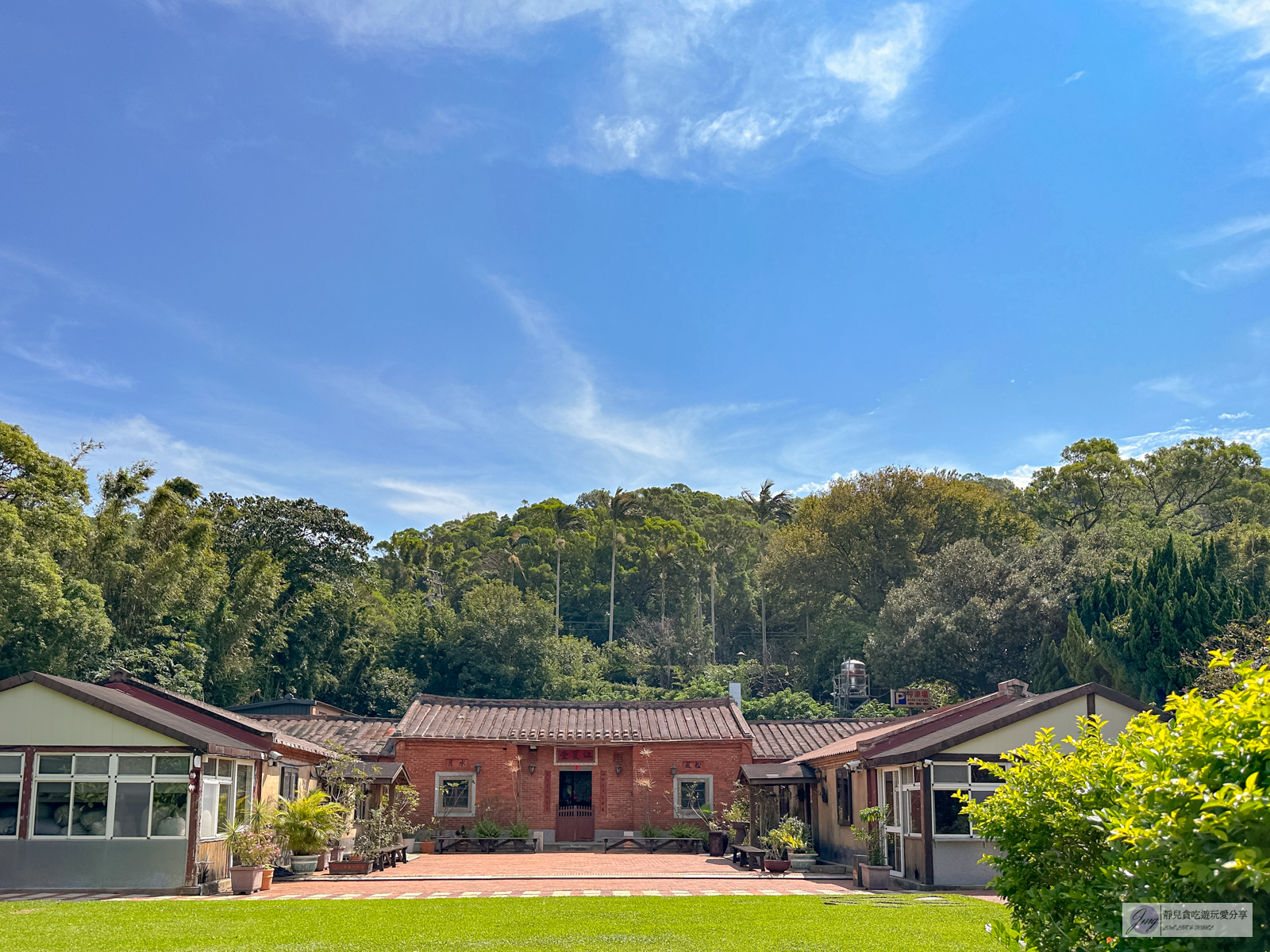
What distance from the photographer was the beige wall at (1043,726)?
15781mm

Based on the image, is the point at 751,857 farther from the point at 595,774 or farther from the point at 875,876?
the point at 595,774

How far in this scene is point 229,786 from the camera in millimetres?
16609

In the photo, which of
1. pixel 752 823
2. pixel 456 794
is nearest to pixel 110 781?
pixel 456 794

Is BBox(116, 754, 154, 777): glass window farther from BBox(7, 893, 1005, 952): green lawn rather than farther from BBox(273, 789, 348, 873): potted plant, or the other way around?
BBox(7, 893, 1005, 952): green lawn

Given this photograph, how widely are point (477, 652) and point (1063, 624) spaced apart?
21.7 metres

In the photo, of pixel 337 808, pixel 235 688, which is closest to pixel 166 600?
pixel 235 688

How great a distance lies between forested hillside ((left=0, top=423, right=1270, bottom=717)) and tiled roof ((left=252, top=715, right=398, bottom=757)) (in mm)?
5450

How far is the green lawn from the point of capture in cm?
931

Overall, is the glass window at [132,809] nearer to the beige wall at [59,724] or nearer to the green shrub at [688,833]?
the beige wall at [59,724]

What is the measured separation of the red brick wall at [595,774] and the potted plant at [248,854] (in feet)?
30.5

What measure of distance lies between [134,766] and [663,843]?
1292 centimetres

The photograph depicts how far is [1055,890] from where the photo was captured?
4.86 m

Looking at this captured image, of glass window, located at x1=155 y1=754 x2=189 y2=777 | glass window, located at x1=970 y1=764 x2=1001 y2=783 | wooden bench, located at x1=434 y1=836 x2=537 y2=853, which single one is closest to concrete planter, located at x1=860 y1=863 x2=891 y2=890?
glass window, located at x1=970 y1=764 x2=1001 y2=783

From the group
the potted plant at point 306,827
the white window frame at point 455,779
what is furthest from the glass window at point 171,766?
the white window frame at point 455,779
